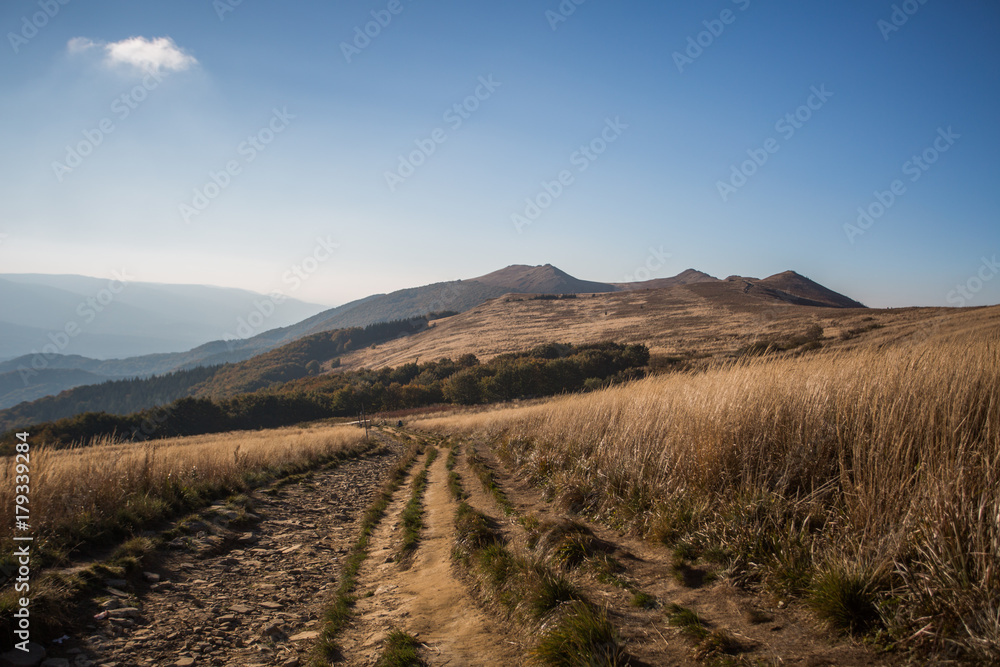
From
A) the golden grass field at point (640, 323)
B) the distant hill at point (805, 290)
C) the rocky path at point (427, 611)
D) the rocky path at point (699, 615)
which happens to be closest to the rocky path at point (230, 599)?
the rocky path at point (427, 611)

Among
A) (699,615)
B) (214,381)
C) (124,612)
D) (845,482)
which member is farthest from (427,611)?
(214,381)

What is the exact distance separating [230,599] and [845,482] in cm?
722

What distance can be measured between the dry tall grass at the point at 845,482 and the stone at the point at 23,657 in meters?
6.23

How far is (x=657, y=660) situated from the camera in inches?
134

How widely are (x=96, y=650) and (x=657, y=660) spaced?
5.19 metres

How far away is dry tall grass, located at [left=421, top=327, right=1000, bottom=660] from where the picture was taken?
301 cm

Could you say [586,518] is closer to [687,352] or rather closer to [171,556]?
[171,556]

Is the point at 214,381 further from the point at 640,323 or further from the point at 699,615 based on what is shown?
the point at 699,615

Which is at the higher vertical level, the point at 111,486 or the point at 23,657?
the point at 111,486

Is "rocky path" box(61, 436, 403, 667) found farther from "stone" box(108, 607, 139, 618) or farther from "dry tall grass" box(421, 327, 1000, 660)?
"dry tall grass" box(421, 327, 1000, 660)

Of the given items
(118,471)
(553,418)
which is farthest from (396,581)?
(553,418)

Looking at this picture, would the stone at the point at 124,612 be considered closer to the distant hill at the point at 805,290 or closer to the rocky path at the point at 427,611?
the rocky path at the point at 427,611

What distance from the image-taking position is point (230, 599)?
5906 mm

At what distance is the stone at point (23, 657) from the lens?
3.97 m
